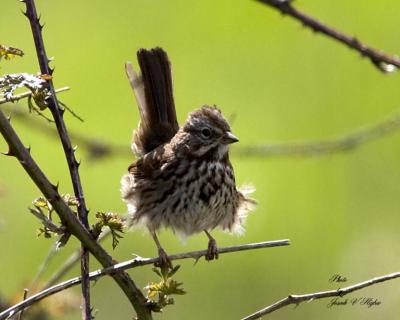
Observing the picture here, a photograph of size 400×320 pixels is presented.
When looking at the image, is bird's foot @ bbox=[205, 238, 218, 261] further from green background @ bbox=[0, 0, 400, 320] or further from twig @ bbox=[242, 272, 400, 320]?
green background @ bbox=[0, 0, 400, 320]

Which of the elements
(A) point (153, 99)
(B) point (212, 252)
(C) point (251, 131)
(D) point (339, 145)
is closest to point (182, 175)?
(A) point (153, 99)

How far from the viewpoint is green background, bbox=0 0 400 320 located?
25.4 ft

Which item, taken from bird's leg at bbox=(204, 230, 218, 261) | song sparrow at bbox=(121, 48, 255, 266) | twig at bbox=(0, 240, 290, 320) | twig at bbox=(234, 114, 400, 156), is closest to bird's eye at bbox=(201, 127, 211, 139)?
song sparrow at bbox=(121, 48, 255, 266)

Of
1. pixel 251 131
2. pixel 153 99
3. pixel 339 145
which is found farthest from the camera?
pixel 251 131

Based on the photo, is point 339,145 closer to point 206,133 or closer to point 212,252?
point 206,133

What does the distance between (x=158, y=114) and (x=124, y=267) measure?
9.37 feet

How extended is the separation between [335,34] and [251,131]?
6.34m

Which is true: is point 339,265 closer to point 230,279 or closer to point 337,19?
point 230,279

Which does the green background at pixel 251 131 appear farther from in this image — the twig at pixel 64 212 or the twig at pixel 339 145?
the twig at pixel 64 212

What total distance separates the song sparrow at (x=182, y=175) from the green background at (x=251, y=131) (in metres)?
2.03

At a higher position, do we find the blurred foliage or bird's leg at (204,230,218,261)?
the blurred foliage

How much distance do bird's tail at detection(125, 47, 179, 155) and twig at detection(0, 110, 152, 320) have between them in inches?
96.6

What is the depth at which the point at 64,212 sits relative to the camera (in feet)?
9.04

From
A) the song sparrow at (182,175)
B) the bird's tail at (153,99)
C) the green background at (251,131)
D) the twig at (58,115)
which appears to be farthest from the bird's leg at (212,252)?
the green background at (251,131)
